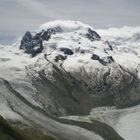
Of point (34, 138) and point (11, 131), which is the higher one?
point (11, 131)

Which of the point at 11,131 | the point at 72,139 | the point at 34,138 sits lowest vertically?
the point at 72,139

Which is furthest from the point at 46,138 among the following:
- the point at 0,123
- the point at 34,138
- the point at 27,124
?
the point at 0,123

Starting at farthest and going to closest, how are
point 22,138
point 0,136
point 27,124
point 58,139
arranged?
1. point 27,124
2. point 58,139
3. point 22,138
4. point 0,136

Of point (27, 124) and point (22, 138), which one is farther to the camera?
point (27, 124)

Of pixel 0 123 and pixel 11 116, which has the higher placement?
pixel 0 123

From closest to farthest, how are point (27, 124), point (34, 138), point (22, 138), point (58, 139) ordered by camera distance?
point (22, 138) → point (34, 138) → point (58, 139) → point (27, 124)

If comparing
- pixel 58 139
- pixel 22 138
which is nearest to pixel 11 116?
pixel 58 139

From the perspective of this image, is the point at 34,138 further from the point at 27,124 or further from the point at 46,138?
the point at 27,124

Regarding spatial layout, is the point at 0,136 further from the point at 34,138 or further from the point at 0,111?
the point at 0,111

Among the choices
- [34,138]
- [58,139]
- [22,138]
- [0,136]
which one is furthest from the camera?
[58,139]
